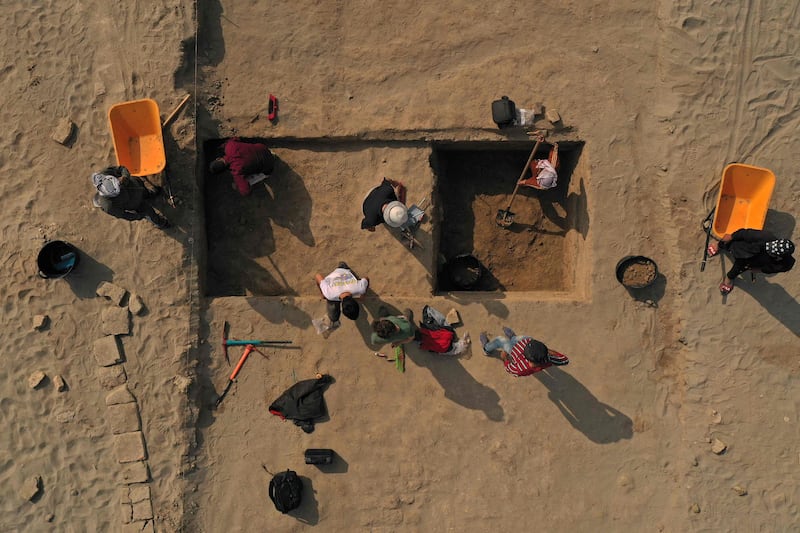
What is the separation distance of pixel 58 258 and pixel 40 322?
2.49 ft

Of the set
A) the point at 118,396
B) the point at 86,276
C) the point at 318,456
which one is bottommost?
the point at 318,456

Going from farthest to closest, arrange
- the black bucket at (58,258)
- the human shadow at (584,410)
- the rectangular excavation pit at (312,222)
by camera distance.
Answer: the rectangular excavation pit at (312,222) < the human shadow at (584,410) < the black bucket at (58,258)

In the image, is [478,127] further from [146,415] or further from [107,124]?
[146,415]

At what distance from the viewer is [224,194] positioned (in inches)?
237

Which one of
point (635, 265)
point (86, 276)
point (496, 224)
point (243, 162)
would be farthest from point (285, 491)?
point (635, 265)

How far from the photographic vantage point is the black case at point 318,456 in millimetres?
5566

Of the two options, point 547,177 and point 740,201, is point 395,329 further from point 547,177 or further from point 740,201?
point 740,201

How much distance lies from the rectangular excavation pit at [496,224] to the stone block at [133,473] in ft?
14.3

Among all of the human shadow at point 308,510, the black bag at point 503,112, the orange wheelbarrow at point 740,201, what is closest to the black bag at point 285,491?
the human shadow at point 308,510

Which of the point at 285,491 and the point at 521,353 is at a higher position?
the point at 521,353

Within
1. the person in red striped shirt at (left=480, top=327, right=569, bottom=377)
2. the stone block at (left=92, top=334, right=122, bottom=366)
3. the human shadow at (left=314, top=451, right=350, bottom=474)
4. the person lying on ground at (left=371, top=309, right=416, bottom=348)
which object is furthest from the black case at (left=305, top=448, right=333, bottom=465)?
the stone block at (left=92, top=334, right=122, bottom=366)

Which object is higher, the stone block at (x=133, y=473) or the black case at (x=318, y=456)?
the black case at (x=318, y=456)

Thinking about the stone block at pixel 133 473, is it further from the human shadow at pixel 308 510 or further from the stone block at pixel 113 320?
the human shadow at pixel 308 510

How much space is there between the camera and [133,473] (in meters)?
5.59
